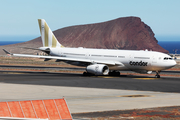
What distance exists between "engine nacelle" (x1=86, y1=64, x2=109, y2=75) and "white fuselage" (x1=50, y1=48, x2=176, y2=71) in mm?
1848

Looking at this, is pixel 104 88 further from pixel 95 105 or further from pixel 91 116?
pixel 91 116

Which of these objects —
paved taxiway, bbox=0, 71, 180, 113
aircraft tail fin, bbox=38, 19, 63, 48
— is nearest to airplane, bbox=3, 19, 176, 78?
aircraft tail fin, bbox=38, 19, 63, 48

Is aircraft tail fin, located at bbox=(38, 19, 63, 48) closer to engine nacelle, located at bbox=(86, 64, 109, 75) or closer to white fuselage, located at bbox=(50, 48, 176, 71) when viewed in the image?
white fuselage, located at bbox=(50, 48, 176, 71)

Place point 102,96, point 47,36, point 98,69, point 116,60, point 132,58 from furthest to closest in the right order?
1. point 47,36
2. point 116,60
3. point 132,58
4. point 98,69
5. point 102,96

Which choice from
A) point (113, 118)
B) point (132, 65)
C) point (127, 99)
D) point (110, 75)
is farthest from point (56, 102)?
point (110, 75)

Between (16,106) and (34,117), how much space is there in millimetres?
1296

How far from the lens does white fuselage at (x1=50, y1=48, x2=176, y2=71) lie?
1874 inches

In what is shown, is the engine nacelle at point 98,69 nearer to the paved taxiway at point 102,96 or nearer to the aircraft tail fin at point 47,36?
the paved taxiway at point 102,96

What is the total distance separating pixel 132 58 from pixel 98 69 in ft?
19.1

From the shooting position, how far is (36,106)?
17734mm

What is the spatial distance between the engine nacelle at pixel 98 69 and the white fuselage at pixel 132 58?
1848 millimetres

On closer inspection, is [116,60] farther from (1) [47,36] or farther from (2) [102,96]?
(2) [102,96]

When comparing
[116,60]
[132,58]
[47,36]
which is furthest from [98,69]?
[47,36]

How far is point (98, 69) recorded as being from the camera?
48.9 meters
